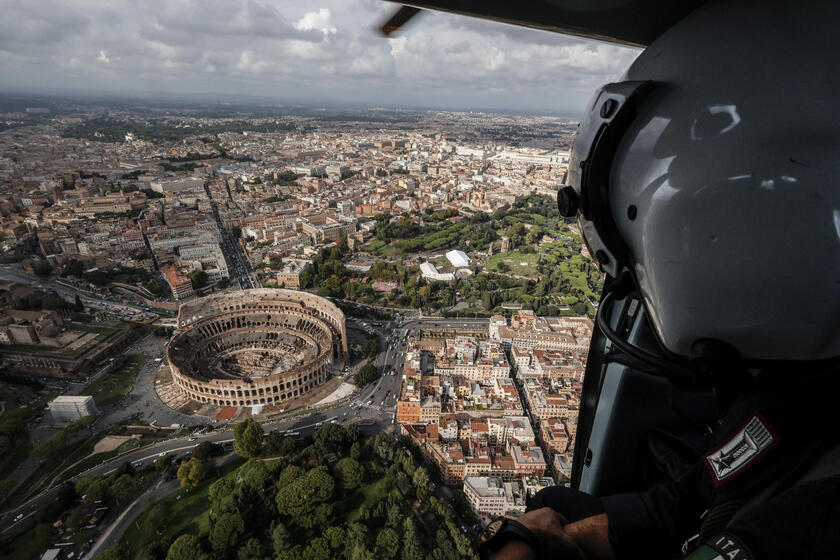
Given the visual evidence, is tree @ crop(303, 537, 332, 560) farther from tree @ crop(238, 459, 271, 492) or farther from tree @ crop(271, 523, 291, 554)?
tree @ crop(238, 459, 271, 492)

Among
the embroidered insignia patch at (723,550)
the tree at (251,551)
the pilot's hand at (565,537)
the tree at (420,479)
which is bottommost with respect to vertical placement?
the tree at (251,551)

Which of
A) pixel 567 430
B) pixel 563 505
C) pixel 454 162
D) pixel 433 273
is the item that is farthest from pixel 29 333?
pixel 454 162

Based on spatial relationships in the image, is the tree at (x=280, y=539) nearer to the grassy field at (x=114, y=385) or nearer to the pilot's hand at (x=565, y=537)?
the grassy field at (x=114, y=385)

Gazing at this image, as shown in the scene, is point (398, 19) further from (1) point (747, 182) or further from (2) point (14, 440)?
(2) point (14, 440)

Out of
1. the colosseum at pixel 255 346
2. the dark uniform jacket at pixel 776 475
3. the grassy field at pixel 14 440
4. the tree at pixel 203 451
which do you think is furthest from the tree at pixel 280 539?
the dark uniform jacket at pixel 776 475

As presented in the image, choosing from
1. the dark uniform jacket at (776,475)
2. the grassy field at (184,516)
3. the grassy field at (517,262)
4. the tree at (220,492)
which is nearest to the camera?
the dark uniform jacket at (776,475)

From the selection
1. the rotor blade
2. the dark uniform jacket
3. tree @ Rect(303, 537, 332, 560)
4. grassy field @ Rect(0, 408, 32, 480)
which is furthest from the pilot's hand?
grassy field @ Rect(0, 408, 32, 480)

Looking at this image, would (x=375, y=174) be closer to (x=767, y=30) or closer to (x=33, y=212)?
(x=33, y=212)
